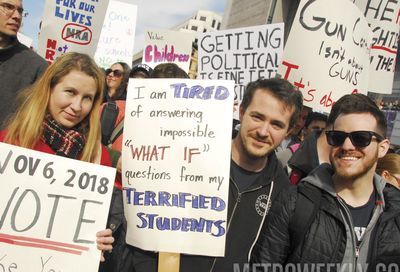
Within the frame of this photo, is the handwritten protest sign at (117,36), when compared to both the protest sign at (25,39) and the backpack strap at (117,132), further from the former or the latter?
the backpack strap at (117,132)

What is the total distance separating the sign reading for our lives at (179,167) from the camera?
2484mm

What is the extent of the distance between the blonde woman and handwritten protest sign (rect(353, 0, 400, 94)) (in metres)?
3.68

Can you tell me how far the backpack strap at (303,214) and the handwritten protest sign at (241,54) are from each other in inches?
89.4

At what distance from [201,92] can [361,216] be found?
1110 mm

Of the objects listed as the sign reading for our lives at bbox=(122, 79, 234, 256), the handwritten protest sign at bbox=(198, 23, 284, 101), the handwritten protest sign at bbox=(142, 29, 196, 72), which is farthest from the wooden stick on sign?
the handwritten protest sign at bbox=(142, 29, 196, 72)

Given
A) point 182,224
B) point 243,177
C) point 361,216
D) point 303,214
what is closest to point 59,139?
point 182,224

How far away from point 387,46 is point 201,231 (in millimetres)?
3752

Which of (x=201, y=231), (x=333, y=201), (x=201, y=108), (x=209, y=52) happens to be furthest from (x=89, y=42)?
(x=333, y=201)

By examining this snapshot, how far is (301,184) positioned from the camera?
2.42m

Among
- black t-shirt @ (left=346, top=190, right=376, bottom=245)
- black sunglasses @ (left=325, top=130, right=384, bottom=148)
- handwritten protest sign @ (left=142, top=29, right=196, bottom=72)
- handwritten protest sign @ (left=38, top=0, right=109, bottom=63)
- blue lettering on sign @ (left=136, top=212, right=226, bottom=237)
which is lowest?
blue lettering on sign @ (left=136, top=212, right=226, bottom=237)

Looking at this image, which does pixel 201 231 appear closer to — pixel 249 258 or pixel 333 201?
pixel 249 258

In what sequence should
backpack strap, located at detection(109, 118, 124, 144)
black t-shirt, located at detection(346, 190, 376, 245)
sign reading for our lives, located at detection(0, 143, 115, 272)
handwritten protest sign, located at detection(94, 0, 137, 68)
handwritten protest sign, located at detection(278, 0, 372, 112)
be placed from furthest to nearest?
handwritten protest sign, located at detection(94, 0, 137, 68) < handwritten protest sign, located at detection(278, 0, 372, 112) < backpack strap, located at detection(109, 118, 124, 144) < black t-shirt, located at detection(346, 190, 376, 245) < sign reading for our lives, located at detection(0, 143, 115, 272)

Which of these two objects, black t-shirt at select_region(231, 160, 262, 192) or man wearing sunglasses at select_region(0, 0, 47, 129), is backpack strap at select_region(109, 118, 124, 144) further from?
black t-shirt at select_region(231, 160, 262, 192)

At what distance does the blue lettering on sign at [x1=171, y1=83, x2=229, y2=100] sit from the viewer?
8.37 feet
